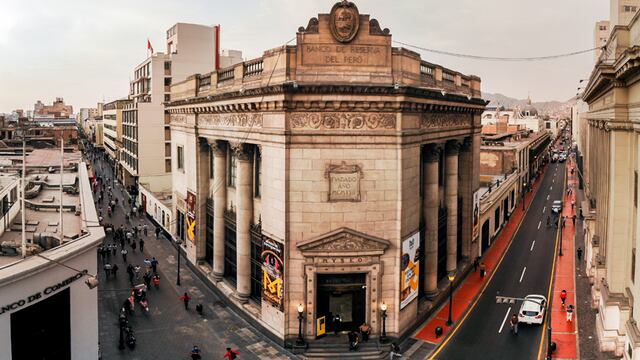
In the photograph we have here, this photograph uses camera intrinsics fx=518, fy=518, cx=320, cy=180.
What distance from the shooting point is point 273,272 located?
2884 centimetres

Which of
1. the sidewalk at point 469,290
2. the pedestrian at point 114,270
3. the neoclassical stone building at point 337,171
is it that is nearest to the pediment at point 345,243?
the neoclassical stone building at point 337,171

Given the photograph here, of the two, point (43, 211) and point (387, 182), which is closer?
point (43, 211)

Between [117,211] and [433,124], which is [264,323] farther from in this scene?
[117,211]

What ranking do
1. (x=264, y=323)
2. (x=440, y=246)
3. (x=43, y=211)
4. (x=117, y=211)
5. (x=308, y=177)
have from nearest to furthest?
1. (x=43, y=211)
2. (x=308, y=177)
3. (x=264, y=323)
4. (x=440, y=246)
5. (x=117, y=211)

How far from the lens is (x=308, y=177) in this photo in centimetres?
2753

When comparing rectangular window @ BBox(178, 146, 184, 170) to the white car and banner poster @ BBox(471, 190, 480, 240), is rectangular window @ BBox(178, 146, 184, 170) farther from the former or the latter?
the white car

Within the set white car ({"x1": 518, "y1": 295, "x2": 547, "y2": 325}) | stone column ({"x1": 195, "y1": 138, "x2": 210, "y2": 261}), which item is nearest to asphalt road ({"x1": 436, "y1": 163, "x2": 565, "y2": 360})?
white car ({"x1": 518, "y1": 295, "x2": 547, "y2": 325})

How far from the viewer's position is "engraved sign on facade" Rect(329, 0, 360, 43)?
26875 millimetres

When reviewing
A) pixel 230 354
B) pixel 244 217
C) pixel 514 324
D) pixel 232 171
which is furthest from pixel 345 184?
pixel 514 324

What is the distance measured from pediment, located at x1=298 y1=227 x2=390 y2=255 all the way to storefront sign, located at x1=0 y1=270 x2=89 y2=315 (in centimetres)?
1185

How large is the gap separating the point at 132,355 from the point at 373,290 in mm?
13588

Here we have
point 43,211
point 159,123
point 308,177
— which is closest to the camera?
point 43,211

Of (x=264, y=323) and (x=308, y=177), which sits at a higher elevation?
(x=308, y=177)

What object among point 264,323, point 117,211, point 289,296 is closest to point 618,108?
point 289,296
